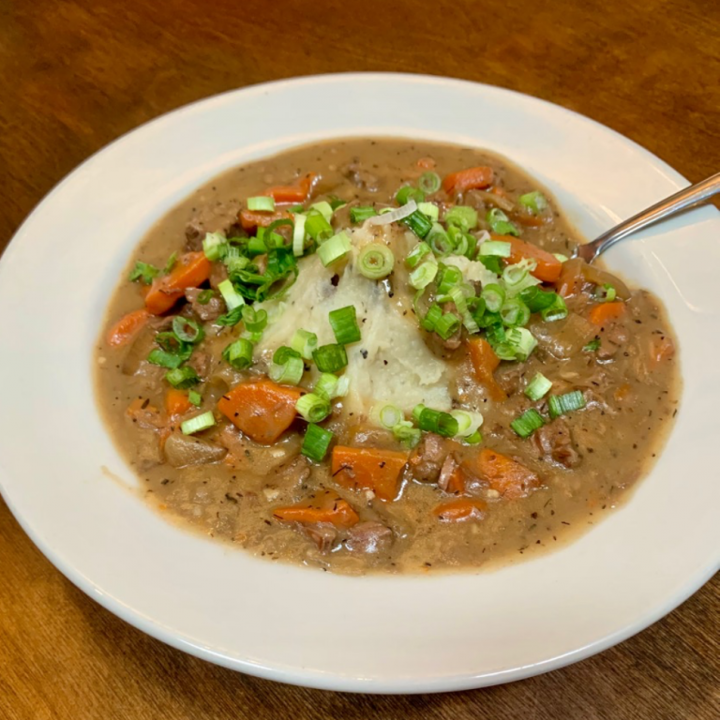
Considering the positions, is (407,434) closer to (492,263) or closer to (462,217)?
(492,263)

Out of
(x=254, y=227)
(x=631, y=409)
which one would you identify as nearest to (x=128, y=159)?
(x=254, y=227)

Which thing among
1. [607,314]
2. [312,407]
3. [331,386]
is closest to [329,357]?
[331,386]

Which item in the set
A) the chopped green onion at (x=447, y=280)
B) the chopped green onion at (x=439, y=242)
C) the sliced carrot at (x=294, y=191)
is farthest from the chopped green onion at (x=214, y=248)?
the chopped green onion at (x=447, y=280)

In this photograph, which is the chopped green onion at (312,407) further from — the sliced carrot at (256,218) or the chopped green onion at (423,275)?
the sliced carrot at (256,218)

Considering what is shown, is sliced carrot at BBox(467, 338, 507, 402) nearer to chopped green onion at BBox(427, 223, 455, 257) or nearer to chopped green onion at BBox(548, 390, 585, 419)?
chopped green onion at BBox(548, 390, 585, 419)

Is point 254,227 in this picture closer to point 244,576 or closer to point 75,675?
point 244,576

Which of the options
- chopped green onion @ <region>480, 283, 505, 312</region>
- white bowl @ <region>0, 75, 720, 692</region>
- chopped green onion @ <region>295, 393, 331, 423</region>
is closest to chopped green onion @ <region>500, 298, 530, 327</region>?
chopped green onion @ <region>480, 283, 505, 312</region>
